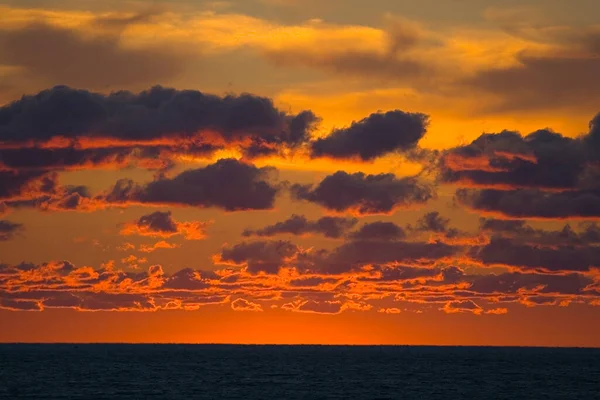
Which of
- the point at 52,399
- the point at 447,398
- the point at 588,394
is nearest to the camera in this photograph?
the point at 52,399

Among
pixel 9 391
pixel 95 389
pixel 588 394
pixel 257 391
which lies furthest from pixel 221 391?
pixel 588 394

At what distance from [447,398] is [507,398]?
10.5 m

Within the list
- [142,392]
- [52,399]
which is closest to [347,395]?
[142,392]

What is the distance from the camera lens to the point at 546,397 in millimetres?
192250

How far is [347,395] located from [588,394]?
45.5 metres

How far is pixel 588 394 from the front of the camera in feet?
655

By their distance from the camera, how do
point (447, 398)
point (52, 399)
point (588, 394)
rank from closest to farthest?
point (52, 399)
point (447, 398)
point (588, 394)

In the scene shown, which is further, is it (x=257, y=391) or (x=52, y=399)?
(x=257, y=391)

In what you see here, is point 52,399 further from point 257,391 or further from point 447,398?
point 447,398

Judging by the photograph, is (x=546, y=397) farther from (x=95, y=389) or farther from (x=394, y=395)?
(x=95, y=389)

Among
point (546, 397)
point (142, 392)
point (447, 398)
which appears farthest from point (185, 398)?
point (546, 397)

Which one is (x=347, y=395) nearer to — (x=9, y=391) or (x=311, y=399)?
(x=311, y=399)

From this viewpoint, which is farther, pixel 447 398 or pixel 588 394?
pixel 588 394

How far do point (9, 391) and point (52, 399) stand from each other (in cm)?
1957
